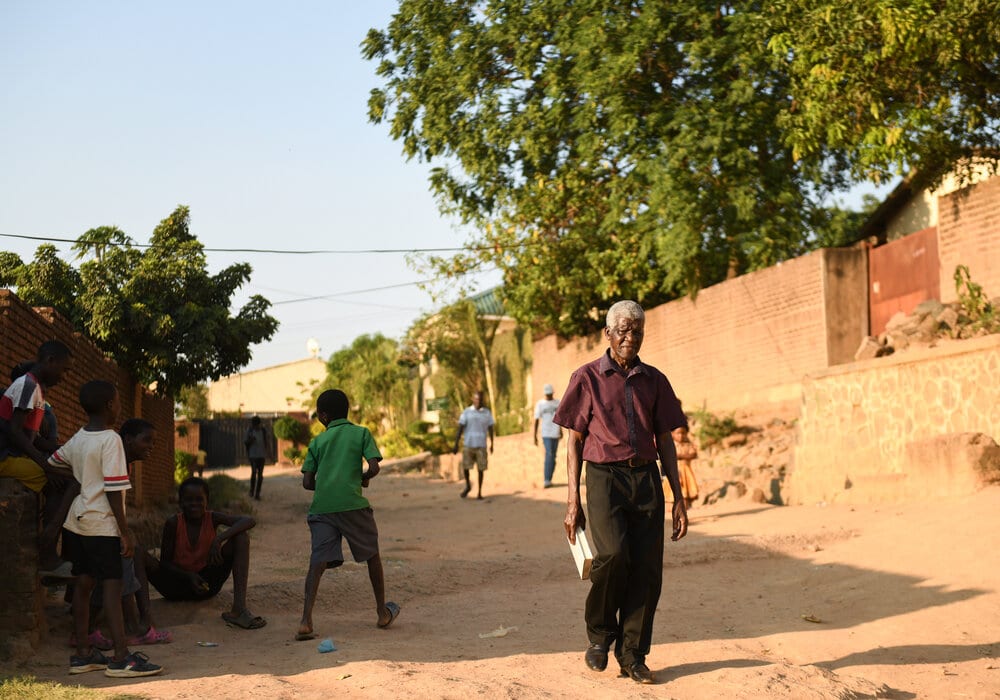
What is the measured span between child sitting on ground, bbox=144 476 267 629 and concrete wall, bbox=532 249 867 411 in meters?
11.5

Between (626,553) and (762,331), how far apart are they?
1324cm

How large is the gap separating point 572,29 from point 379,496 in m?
10.3

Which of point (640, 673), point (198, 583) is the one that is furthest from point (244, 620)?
point (640, 673)

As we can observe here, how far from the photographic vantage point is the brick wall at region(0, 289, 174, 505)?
8148mm

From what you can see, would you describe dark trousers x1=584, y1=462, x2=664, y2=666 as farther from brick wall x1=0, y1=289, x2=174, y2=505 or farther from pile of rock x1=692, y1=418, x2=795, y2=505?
pile of rock x1=692, y1=418, x2=795, y2=505

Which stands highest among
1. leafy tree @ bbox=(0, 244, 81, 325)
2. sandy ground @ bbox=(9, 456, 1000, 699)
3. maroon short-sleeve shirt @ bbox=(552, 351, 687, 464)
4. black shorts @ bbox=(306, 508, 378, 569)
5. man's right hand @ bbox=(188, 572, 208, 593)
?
leafy tree @ bbox=(0, 244, 81, 325)

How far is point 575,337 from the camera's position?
86.0 feet

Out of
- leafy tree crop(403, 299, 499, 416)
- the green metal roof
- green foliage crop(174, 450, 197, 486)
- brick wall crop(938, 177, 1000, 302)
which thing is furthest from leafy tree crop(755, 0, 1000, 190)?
the green metal roof

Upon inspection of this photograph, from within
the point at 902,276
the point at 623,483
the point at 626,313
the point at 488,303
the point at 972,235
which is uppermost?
the point at 488,303

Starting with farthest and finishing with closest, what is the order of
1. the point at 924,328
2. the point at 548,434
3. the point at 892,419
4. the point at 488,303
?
1. the point at 488,303
2. the point at 548,434
3. the point at 924,328
4. the point at 892,419

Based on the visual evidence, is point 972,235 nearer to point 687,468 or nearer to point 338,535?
point 687,468

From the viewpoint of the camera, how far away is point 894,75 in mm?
14102

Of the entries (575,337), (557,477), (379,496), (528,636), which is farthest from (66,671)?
(575,337)

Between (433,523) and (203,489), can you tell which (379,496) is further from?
(203,489)
